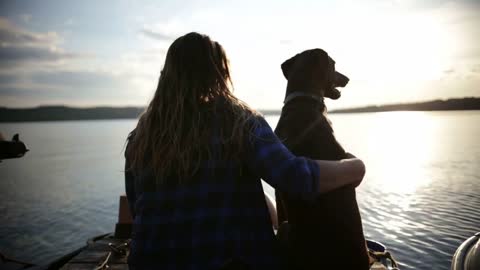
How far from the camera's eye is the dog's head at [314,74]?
3.50 meters

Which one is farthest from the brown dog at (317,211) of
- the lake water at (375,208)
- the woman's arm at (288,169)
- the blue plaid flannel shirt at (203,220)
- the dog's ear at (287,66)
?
the lake water at (375,208)

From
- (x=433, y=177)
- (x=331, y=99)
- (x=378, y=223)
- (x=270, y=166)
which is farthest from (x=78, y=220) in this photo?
(x=433, y=177)

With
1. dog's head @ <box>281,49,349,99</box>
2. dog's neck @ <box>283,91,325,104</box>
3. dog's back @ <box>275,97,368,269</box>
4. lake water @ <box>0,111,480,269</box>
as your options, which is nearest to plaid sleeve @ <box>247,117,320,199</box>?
dog's back @ <box>275,97,368,269</box>

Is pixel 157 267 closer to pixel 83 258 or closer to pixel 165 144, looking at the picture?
pixel 165 144

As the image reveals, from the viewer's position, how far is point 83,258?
16.3 feet

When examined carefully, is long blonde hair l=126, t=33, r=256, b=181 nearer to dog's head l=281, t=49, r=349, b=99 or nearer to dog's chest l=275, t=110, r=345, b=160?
dog's chest l=275, t=110, r=345, b=160

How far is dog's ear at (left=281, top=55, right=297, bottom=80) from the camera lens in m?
3.85

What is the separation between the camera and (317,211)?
2719 mm

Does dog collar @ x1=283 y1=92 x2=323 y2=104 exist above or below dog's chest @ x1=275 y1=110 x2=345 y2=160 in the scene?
above

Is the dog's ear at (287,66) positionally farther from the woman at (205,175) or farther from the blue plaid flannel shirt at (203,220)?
the blue plaid flannel shirt at (203,220)

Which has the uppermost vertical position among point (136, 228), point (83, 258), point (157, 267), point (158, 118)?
point (158, 118)

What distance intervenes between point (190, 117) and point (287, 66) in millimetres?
2263

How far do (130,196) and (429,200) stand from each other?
23054 millimetres

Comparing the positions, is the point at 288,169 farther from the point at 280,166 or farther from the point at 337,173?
the point at 337,173
